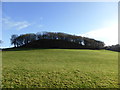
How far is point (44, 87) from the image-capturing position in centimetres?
568

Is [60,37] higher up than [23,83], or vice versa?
Answer: [60,37]

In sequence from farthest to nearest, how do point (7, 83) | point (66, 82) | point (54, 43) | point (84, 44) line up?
point (84, 44) → point (54, 43) → point (66, 82) → point (7, 83)

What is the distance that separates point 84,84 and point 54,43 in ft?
176

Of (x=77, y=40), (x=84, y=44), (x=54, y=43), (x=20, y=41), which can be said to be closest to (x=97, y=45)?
(x=84, y=44)

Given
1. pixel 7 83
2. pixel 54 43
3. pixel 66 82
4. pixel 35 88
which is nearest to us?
pixel 35 88

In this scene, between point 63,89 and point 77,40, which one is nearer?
point 63,89

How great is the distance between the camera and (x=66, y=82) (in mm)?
6465

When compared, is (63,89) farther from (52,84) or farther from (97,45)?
(97,45)

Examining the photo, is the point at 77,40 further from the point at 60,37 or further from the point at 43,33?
the point at 43,33

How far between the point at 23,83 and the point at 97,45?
6806 cm

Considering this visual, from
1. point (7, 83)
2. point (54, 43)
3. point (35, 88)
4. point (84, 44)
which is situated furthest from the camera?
point (84, 44)

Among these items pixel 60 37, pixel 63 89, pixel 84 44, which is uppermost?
pixel 60 37

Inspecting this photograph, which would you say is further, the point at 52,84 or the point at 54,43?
the point at 54,43

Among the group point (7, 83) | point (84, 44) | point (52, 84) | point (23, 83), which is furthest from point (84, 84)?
point (84, 44)
